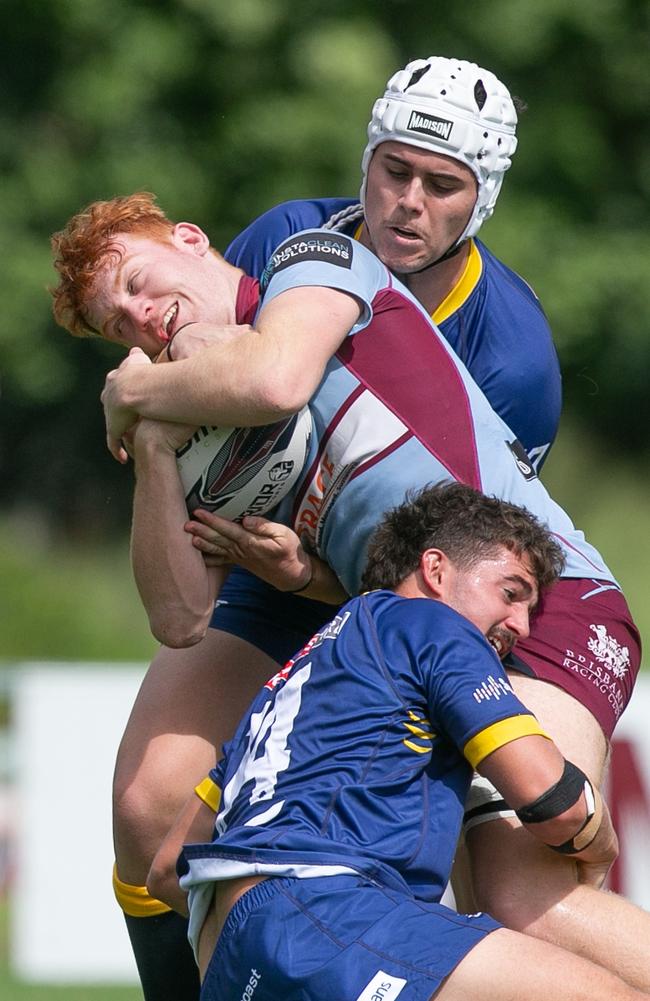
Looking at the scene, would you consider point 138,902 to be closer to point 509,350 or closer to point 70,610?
point 509,350

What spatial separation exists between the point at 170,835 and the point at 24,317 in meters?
10.6

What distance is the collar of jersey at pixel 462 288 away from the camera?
147 inches

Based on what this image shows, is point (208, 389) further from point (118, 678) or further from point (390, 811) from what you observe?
point (118, 678)

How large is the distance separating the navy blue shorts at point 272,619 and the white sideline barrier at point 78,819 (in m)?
3.42

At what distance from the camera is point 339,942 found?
2.73 meters

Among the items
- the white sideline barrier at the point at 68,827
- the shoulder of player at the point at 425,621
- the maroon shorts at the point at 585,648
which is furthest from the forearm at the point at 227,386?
the white sideline barrier at the point at 68,827

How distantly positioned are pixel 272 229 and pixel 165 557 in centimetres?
99

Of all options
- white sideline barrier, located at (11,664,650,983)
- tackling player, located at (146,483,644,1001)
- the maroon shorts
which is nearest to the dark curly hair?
tackling player, located at (146,483,644,1001)

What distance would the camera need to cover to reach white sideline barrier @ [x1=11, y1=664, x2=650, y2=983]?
23.0 ft

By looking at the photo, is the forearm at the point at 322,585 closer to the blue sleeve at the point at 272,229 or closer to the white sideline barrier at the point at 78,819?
the blue sleeve at the point at 272,229

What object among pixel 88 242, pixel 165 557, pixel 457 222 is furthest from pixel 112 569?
pixel 165 557

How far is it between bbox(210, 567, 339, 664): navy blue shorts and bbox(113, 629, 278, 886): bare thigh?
0.03m

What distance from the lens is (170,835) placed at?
334 centimetres

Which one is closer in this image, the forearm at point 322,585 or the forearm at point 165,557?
the forearm at point 165,557
